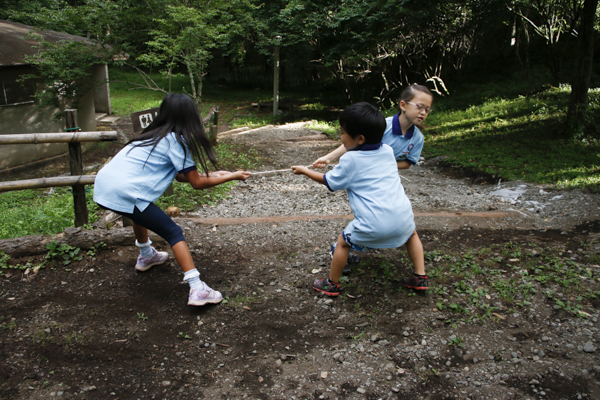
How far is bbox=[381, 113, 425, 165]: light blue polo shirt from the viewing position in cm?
337

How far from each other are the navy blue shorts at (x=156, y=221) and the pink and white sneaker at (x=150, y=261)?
641mm

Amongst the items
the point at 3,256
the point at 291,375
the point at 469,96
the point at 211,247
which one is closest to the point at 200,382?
the point at 291,375

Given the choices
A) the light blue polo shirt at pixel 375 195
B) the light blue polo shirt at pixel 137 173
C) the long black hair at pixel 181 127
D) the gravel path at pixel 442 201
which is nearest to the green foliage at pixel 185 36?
the gravel path at pixel 442 201

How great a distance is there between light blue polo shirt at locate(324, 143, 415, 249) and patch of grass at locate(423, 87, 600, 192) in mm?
5083

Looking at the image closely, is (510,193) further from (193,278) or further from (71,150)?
(71,150)

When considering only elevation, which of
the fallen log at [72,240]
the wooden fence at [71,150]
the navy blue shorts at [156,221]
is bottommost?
the fallen log at [72,240]

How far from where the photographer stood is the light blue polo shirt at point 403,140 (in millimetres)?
3373

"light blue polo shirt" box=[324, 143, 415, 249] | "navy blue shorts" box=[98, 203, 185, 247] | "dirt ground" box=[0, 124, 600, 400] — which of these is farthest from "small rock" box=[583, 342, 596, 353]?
"navy blue shorts" box=[98, 203, 185, 247]

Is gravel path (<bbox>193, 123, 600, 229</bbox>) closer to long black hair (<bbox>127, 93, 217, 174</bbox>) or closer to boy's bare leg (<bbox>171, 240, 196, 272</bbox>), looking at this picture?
boy's bare leg (<bbox>171, 240, 196, 272</bbox>)

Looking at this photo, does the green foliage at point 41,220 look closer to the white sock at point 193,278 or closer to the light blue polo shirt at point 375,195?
the white sock at point 193,278

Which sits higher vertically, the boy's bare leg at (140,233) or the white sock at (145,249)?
the boy's bare leg at (140,233)

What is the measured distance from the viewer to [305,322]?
3.00m

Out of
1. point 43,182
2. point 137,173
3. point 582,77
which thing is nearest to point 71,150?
point 43,182

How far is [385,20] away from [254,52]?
43.1ft
